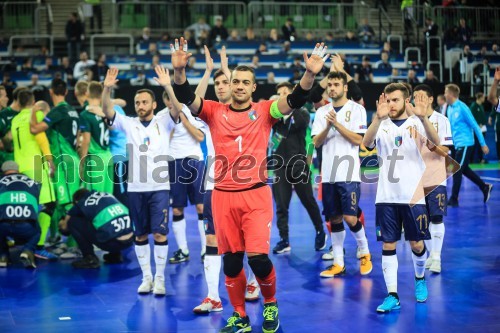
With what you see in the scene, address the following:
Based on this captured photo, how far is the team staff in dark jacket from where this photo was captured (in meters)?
10.5

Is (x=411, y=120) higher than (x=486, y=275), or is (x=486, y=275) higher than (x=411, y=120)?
(x=411, y=120)

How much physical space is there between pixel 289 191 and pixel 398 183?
3.31 metres

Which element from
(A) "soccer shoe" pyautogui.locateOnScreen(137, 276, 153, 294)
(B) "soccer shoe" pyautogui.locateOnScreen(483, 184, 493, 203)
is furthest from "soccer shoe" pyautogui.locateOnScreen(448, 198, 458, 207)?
(A) "soccer shoe" pyautogui.locateOnScreen(137, 276, 153, 294)

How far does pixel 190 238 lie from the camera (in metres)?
11.7

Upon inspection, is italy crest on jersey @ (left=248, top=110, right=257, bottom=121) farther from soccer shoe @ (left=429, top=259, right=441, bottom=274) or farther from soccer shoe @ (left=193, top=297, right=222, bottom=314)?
soccer shoe @ (left=429, top=259, right=441, bottom=274)

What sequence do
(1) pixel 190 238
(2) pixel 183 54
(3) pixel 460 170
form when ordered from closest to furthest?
1. (2) pixel 183 54
2. (1) pixel 190 238
3. (3) pixel 460 170

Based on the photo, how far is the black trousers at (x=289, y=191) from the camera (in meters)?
10.5

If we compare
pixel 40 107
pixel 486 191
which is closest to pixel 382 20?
pixel 486 191

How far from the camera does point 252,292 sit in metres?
7.99

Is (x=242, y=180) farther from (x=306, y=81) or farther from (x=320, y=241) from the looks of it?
(x=320, y=241)

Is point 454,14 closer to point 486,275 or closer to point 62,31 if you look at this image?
point 62,31

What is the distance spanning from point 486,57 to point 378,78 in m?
4.17

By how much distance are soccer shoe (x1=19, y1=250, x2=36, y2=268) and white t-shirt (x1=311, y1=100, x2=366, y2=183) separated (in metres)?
3.95

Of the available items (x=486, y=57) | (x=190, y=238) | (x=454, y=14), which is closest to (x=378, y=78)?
(x=486, y=57)
